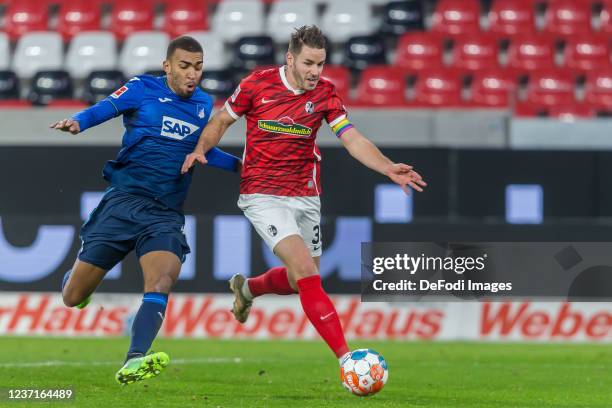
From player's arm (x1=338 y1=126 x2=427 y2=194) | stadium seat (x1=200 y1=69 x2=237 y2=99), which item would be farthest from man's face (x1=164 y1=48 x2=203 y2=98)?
stadium seat (x1=200 y1=69 x2=237 y2=99)

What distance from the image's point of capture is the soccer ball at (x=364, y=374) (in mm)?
7766

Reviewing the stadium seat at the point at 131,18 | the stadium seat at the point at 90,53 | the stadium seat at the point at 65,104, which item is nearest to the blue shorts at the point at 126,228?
the stadium seat at the point at 65,104

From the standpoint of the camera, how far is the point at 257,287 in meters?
9.95

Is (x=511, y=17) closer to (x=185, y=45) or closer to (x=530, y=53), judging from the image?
(x=530, y=53)

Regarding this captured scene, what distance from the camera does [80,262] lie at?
29.1 feet

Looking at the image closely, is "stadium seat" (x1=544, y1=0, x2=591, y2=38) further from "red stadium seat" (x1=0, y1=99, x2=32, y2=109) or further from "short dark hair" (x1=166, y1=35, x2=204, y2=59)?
"short dark hair" (x1=166, y1=35, x2=204, y2=59)

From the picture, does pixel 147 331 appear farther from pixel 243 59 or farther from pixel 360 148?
pixel 243 59

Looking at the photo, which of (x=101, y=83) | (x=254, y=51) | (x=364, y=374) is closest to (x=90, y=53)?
(x=101, y=83)

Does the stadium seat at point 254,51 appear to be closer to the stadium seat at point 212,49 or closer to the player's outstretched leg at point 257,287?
the stadium seat at point 212,49

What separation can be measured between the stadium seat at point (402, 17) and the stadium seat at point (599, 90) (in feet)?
8.80

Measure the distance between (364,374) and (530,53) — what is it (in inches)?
503

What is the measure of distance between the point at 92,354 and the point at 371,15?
30.8 ft

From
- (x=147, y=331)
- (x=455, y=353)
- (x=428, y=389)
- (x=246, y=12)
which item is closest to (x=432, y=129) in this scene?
(x=455, y=353)

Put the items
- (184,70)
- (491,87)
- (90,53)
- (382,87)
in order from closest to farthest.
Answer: (184,70)
(382,87)
(491,87)
(90,53)
